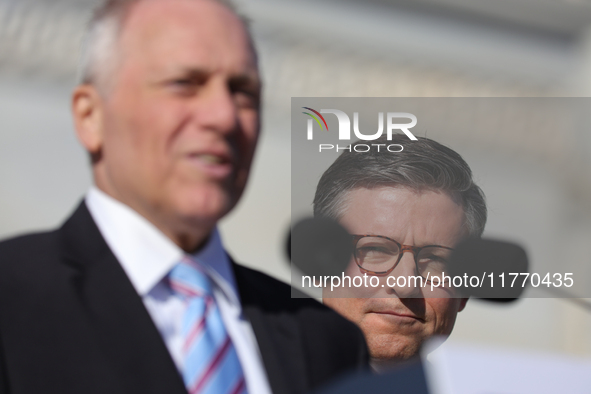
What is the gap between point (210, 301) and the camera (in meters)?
1.13

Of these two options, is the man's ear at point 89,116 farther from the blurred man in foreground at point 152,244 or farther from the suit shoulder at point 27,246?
the suit shoulder at point 27,246

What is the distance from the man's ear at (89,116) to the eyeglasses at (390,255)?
1.95 ft

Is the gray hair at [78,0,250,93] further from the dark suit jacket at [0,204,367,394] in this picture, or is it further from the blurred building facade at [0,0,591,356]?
the blurred building facade at [0,0,591,356]

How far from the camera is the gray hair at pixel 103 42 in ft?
3.59

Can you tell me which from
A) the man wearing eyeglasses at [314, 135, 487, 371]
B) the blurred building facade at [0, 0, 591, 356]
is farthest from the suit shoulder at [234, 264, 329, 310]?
the blurred building facade at [0, 0, 591, 356]

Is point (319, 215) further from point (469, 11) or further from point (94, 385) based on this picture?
point (469, 11)

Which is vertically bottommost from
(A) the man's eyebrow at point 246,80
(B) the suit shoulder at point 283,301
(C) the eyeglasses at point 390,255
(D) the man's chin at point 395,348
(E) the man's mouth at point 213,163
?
(D) the man's chin at point 395,348

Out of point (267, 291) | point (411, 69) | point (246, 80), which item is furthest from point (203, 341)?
point (411, 69)

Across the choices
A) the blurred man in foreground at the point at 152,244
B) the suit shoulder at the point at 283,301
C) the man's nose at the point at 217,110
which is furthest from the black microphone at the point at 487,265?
the man's nose at the point at 217,110

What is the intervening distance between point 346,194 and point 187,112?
1.68 ft

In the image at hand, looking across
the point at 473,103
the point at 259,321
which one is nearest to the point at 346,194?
the point at 259,321

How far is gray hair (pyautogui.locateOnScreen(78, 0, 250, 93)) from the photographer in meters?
1.09

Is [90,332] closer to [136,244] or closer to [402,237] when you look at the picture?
[136,244]

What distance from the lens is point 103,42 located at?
44.2 inches
